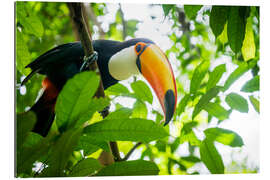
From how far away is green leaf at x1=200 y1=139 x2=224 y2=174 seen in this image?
1.37 meters

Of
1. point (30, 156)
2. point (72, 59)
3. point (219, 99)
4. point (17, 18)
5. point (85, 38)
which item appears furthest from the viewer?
point (219, 99)

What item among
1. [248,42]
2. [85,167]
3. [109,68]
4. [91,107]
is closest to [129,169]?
[85,167]

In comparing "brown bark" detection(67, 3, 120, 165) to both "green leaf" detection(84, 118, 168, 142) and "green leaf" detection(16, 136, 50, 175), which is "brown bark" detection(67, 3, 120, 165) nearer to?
"green leaf" detection(84, 118, 168, 142)

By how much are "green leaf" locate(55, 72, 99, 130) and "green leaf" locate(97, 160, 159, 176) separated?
0.24 metres

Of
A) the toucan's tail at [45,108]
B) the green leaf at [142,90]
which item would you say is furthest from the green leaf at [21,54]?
the green leaf at [142,90]

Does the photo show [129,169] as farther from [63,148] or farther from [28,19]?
[28,19]

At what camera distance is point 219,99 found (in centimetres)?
170

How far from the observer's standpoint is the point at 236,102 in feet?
5.14

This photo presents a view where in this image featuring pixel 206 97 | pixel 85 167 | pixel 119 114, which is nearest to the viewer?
pixel 85 167

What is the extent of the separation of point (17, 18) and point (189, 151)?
1155 millimetres

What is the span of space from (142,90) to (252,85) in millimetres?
647

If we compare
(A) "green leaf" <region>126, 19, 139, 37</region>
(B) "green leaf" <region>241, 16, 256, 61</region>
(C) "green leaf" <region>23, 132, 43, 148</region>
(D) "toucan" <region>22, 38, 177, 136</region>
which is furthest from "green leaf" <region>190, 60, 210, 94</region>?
(C) "green leaf" <region>23, 132, 43, 148</region>

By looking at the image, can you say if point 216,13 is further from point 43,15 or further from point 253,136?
point 43,15
